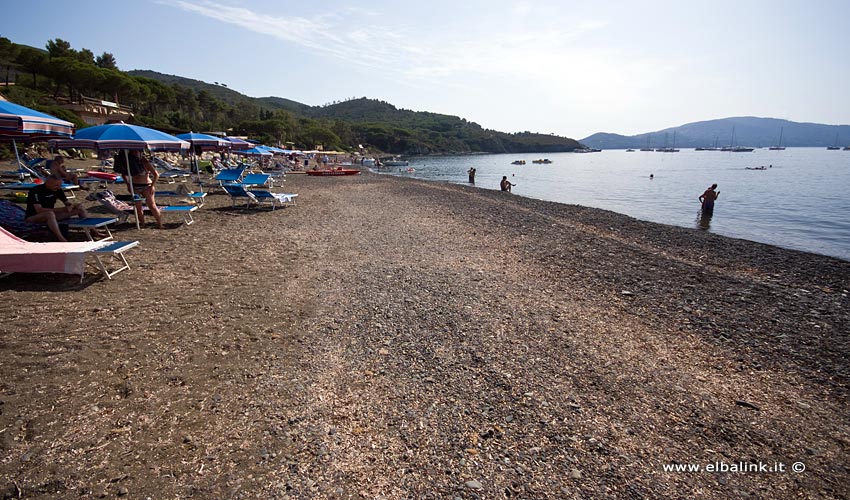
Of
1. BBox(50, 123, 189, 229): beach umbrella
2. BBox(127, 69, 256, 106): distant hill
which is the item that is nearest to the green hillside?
BBox(50, 123, 189, 229): beach umbrella

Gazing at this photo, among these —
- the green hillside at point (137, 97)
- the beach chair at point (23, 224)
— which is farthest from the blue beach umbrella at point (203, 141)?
the green hillside at point (137, 97)

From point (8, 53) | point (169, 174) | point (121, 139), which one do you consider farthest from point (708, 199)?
point (8, 53)

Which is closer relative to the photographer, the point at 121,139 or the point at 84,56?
the point at 121,139

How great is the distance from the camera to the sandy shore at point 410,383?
286 centimetres

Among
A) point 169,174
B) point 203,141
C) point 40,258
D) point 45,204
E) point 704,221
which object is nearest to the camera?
point 40,258

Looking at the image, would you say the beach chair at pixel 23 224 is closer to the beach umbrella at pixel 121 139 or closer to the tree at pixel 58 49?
the beach umbrella at pixel 121 139

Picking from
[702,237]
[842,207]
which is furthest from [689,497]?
[842,207]

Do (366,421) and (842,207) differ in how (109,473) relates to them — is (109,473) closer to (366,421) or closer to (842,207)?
(366,421)

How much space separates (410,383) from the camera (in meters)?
4.02

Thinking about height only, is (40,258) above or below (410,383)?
above

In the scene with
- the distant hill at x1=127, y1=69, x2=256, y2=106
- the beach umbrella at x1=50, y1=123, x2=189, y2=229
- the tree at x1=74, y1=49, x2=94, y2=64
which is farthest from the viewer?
the distant hill at x1=127, y1=69, x2=256, y2=106

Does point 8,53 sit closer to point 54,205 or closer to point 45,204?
point 54,205

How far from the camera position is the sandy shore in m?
2.86

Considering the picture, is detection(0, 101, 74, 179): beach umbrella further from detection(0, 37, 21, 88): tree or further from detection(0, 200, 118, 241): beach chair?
detection(0, 37, 21, 88): tree
